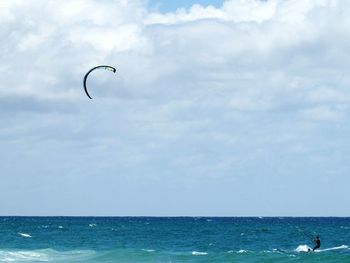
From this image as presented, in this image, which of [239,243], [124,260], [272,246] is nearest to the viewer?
[124,260]

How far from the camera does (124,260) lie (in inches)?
1893

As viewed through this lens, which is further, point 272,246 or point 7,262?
point 272,246

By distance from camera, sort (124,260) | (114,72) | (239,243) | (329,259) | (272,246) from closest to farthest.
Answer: (114,72) → (329,259) → (124,260) → (272,246) → (239,243)

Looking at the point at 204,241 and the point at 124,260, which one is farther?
the point at 204,241

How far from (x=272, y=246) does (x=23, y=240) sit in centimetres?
2307

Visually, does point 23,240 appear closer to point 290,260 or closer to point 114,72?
point 290,260

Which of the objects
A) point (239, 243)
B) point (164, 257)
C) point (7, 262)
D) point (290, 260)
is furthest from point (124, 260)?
point (239, 243)

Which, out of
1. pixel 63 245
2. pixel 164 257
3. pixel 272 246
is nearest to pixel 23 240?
pixel 63 245

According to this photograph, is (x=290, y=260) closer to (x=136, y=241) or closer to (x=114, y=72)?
(x=114, y=72)

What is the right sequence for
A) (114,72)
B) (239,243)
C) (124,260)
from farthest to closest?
(239,243) → (124,260) → (114,72)

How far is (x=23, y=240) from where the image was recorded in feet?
244

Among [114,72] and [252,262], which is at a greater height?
[114,72]

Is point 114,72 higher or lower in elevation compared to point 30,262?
higher

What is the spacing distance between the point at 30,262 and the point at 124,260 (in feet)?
18.2
